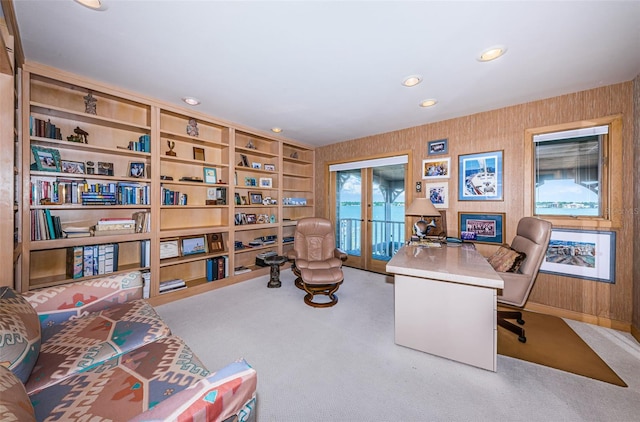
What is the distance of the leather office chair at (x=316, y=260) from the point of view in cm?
280

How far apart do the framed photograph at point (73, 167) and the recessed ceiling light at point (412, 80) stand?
345 centimetres

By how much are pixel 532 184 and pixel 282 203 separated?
11.8 ft

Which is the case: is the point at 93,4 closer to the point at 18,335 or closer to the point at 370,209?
the point at 18,335

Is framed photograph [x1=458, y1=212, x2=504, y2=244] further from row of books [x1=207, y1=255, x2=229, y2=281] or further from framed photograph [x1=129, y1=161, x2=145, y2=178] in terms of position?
framed photograph [x1=129, y1=161, x2=145, y2=178]

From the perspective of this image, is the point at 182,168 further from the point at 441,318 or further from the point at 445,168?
the point at 445,168

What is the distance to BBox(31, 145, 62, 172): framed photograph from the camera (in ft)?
6.84

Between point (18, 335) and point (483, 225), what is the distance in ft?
13.3

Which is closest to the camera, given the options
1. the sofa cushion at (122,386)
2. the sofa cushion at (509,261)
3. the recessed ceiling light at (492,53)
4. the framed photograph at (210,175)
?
the sofa cushion at (122,386)

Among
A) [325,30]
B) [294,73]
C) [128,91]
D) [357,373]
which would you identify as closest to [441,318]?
[357,373]

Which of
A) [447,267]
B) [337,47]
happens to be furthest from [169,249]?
[447,267]

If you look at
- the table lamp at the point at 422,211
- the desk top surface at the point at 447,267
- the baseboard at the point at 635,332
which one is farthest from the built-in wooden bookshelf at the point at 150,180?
the baseboard at the point at 635,332

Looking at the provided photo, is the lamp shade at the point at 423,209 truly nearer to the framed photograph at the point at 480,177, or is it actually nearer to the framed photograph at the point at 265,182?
the framed photograph at the point at 480,177

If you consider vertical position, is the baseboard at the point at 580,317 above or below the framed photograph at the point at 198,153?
below

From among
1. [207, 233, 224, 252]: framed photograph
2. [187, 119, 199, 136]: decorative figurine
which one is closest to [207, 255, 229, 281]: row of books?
[207, 233, 224, 252]: framed photograph
